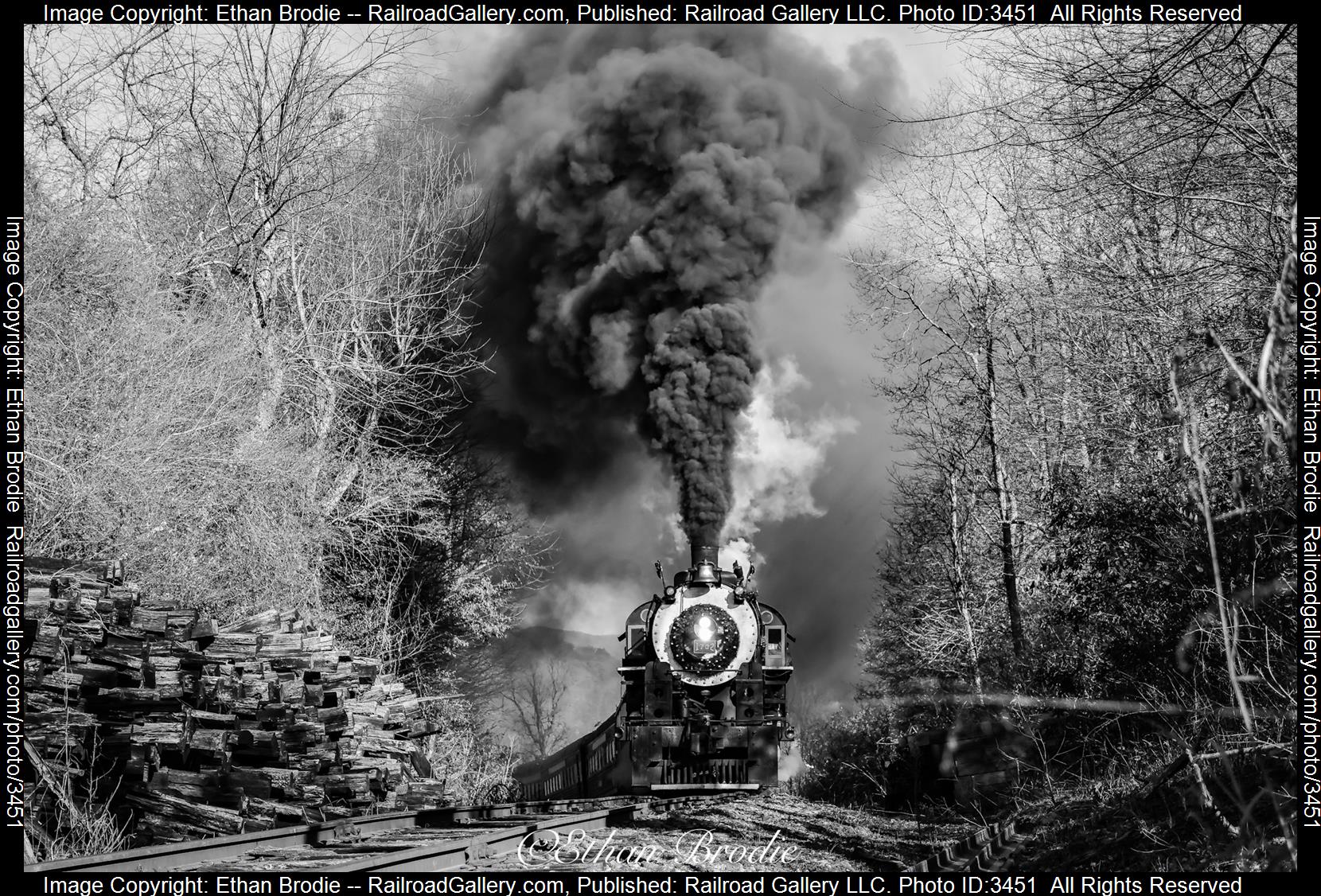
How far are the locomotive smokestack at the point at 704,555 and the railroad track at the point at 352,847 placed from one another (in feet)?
22.7

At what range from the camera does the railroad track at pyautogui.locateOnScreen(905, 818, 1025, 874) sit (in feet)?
19.3

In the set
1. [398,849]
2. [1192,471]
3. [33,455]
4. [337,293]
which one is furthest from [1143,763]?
[337,293]

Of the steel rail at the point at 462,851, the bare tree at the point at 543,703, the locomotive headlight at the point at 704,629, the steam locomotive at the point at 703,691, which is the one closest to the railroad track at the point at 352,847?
the steel rail at the point at 462,851

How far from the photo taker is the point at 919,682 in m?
21.6

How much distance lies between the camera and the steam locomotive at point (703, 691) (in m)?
13.5

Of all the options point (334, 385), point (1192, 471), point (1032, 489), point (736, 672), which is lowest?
point (736, 672)

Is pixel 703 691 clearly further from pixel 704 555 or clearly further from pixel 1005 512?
pixel 1005 512

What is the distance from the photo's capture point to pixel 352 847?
6.51 metres

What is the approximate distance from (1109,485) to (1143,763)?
3.74 meters

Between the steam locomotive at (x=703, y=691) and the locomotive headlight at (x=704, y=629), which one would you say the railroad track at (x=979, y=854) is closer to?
the steam locomotive at (x=703, y=691)

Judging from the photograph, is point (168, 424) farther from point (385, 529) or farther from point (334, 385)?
point (385, 529)

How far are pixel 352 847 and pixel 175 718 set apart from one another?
7.95 feet
